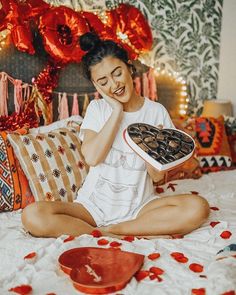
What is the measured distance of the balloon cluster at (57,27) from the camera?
2.36 metres

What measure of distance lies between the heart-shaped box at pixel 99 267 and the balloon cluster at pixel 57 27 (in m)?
1.36

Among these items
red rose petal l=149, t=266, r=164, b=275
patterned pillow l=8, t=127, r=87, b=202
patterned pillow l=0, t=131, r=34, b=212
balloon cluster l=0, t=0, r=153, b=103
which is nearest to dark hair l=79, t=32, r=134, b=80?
patterned pillow l=8, t=127, r=87, b=202

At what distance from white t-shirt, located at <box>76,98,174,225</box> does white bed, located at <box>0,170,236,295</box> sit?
228mm

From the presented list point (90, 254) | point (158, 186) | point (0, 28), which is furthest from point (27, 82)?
point (90, 254)

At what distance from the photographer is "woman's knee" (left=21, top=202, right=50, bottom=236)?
164cm

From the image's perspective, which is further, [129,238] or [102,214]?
[102,214]

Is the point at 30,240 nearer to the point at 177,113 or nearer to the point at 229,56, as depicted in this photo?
the point at 177,113

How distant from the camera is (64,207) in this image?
68.5 inches

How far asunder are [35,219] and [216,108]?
6.08 feet

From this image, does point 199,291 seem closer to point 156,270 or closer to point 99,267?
point 156,270

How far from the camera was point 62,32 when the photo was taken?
8.23 ft

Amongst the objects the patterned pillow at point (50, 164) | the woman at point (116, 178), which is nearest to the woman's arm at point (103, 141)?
the woman at point (116, 178)

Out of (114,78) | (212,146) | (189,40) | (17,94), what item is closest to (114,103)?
(114,78)

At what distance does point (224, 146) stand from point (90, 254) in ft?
5.31
